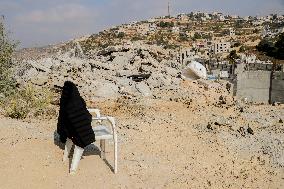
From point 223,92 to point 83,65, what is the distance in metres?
5.05

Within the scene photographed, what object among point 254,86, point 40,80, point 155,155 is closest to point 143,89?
point 40,80

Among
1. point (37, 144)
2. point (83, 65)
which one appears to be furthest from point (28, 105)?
point (83, 65)

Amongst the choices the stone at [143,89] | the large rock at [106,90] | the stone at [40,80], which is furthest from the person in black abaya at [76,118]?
the stone at [40,80]

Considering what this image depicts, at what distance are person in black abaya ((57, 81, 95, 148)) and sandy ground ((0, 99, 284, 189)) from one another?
1.62ft

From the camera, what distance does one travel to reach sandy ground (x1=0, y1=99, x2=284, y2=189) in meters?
5.52

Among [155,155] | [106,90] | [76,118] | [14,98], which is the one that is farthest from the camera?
[106,90]

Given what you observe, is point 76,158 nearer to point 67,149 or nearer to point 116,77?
point 67,149

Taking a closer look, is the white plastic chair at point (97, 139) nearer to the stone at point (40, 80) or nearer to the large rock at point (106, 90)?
the large rock at point (106, 90)

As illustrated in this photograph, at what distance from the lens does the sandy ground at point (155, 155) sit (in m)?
5.52

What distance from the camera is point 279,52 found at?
44656mm

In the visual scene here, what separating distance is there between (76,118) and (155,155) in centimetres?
209

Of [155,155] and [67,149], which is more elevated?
[67,149]

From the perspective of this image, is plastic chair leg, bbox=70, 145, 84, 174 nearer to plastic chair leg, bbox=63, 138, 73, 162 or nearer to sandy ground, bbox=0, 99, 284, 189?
sandy ground, bbox=0, 99, 284, 189

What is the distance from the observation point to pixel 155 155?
7.06 meters
